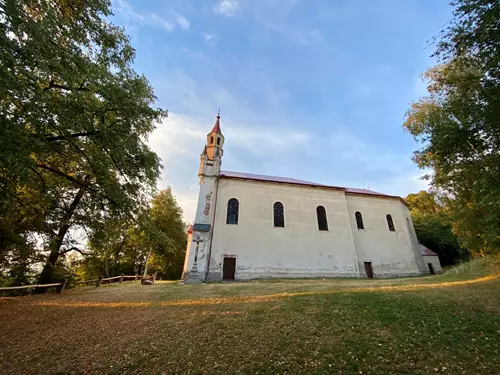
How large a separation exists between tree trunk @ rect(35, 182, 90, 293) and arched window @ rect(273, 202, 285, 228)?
14.0 meters

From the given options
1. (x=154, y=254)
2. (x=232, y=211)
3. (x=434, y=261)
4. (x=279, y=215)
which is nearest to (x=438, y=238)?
(x=434, y=261)

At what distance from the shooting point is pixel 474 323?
5953 millimetres

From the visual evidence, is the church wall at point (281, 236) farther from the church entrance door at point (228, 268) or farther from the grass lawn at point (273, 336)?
the grass lawn at point (273, 336)

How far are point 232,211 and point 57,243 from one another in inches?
464

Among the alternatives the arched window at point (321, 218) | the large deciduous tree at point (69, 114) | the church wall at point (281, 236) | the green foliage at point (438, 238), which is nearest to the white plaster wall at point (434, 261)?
the green foliage at point (438, 238)

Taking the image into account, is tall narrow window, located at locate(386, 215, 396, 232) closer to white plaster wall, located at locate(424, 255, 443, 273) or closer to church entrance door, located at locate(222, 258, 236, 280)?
white plaster wall, located at locate(424, 255, 443, 273)

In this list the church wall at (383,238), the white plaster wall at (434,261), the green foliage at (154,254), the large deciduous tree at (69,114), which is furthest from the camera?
the green foliage at (154,254)

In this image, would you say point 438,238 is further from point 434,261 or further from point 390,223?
point 390,223

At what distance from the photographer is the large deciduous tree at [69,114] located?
18.1ft

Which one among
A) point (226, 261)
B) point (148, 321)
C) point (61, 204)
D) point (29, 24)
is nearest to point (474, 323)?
point (148, 321)

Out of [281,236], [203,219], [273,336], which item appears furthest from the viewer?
[281,236]

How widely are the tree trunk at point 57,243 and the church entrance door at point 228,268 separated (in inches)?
416

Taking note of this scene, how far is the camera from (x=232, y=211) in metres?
19.5

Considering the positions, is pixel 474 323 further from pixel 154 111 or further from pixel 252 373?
pixel 154 111
